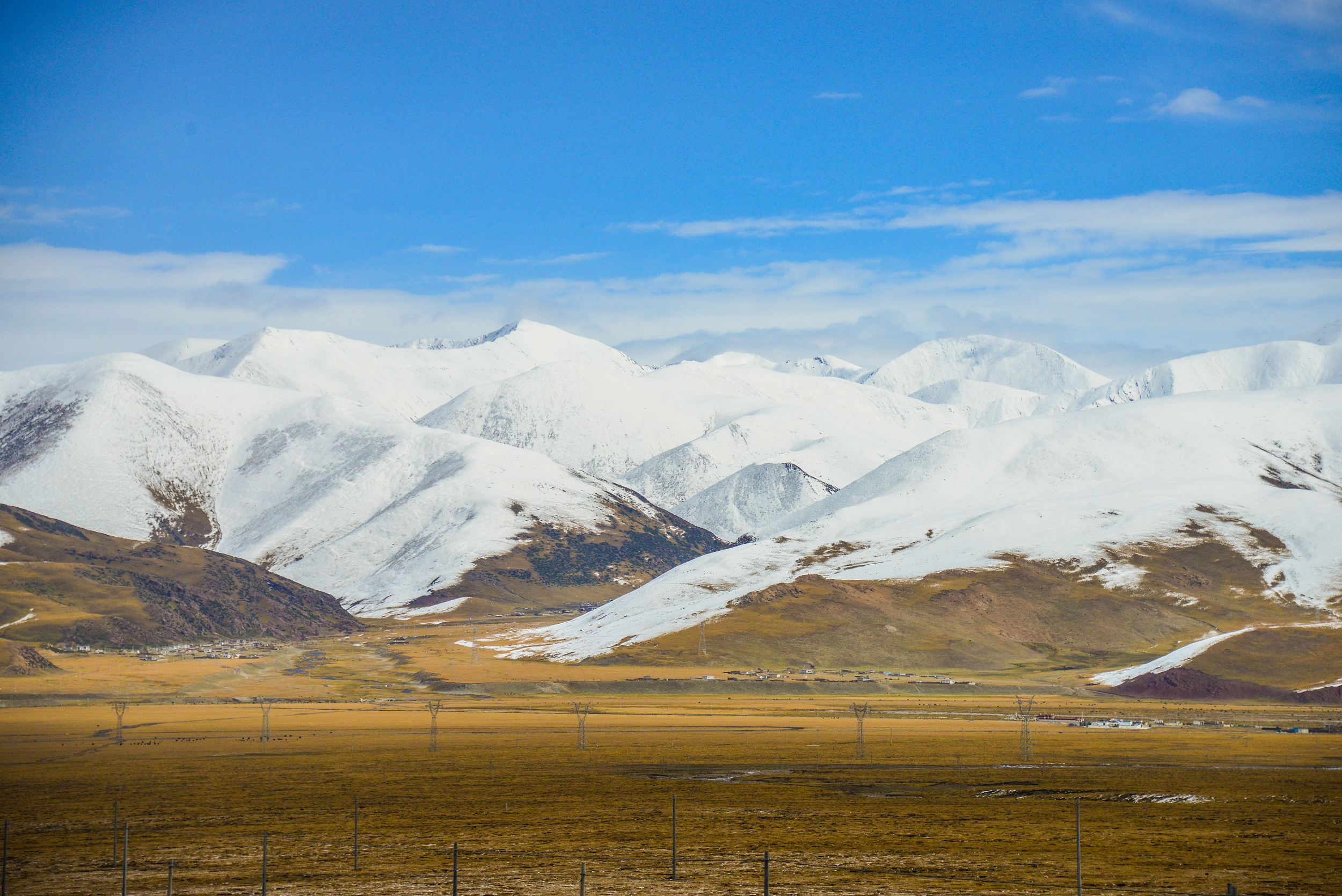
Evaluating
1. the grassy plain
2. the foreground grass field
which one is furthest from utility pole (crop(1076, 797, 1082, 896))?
the grassy plain

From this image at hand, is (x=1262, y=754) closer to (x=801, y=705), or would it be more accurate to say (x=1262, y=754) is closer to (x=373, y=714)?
(x=801, y=705)

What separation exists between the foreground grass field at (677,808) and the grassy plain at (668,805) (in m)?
0.28

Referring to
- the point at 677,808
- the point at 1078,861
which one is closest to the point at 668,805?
the point at 677,808

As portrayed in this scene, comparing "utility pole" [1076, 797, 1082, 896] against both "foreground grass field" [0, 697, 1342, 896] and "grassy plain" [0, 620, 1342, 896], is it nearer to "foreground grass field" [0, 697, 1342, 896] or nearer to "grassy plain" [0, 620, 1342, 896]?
"foreground grass field" [0, 697, 1342, 896]

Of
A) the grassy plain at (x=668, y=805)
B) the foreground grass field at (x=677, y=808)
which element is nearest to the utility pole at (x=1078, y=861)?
the foreground grass field at (x=677, y=808)

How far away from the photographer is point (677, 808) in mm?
75688

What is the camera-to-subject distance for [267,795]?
82312 mm

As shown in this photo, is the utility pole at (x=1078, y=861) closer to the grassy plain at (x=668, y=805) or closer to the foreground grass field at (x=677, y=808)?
the foreground grass field at (x=677, y=808)

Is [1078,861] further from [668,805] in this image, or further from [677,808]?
[668,805]

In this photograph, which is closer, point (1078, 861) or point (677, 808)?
point (1078, 861)

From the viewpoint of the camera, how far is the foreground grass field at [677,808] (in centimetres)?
5188

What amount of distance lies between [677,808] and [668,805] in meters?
0.56

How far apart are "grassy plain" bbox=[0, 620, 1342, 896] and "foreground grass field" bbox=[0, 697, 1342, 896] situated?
0.91 feet

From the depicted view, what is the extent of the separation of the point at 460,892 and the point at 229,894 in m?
8.76
